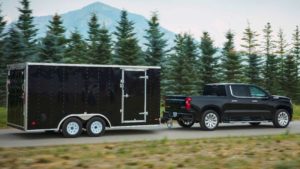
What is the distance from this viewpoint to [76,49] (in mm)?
48688

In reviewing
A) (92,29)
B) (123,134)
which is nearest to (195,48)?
(92,29)

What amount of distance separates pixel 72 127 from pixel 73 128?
0.05 m

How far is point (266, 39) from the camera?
6612 cm

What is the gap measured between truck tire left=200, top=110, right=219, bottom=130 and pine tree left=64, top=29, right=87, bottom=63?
2419cm

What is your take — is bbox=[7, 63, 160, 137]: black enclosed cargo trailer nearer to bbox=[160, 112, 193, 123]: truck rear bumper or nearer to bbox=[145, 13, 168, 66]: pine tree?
bbox=[160, 112, 193, 123]: truck rear bumper

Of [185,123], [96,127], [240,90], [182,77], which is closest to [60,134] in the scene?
[96,127]

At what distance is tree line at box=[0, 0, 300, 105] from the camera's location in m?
34.6

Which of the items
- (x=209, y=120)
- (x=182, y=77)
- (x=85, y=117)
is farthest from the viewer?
(x=182, y=77)

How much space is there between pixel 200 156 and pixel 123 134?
7.12 meters

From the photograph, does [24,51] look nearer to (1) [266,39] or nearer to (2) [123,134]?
(2) [123,134]

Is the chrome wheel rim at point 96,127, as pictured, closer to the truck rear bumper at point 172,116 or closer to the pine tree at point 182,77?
the truck rear bumper at point 172,116

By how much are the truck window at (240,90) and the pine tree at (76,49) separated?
23732 millimetres

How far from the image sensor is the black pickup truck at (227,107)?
1802 cm

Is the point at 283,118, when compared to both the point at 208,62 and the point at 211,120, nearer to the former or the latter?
the point at 211,120
